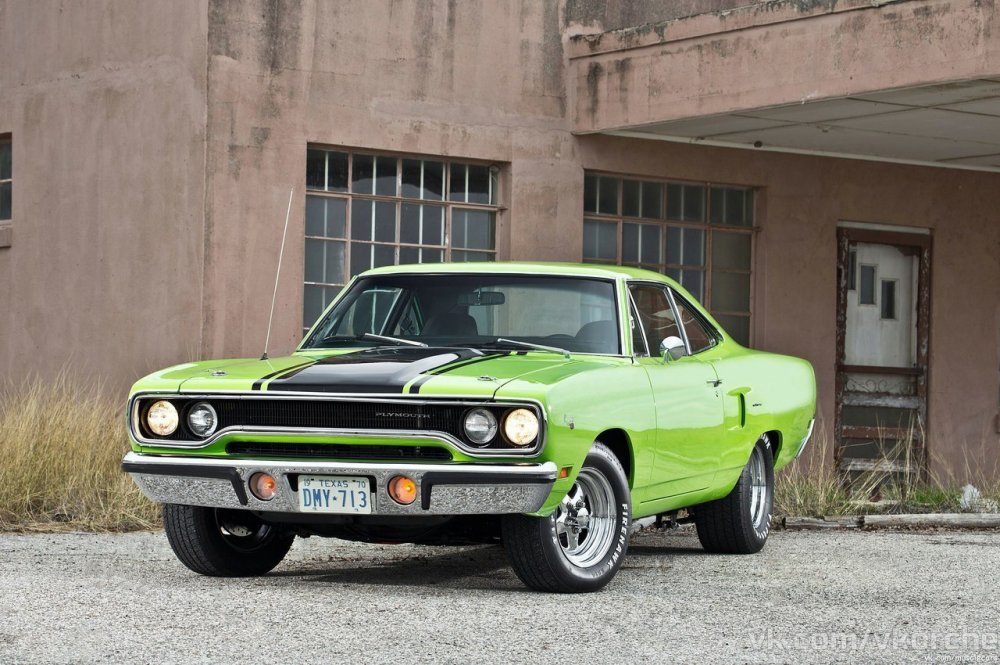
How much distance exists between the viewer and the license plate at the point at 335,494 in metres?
6.73

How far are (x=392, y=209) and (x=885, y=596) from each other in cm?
684

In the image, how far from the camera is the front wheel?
22.6 feet

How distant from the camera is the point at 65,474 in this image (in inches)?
415

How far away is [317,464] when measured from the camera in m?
6.76

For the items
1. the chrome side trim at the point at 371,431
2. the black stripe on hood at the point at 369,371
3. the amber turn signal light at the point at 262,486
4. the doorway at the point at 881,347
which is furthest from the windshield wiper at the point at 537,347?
the doorway at the point at 881,347

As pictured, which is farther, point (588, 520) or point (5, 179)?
point (5, 179)

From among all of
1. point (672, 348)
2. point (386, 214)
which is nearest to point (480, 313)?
point (672, 348)

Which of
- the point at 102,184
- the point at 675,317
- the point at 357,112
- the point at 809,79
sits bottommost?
the point at 675,317

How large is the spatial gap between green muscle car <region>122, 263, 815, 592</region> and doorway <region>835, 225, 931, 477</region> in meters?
6.83

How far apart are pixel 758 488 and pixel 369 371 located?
10.8 feet

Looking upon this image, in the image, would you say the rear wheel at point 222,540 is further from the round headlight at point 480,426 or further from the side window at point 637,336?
the side window at point 637,336

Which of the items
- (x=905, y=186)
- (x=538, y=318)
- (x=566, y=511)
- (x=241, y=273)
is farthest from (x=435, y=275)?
(x=905, y=186)

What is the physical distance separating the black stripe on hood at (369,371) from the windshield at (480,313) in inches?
20.1

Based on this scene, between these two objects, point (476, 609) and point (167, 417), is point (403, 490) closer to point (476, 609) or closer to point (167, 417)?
point (476, 609)
